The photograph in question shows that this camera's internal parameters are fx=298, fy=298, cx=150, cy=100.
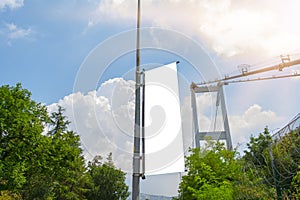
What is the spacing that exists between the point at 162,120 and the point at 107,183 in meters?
26.4

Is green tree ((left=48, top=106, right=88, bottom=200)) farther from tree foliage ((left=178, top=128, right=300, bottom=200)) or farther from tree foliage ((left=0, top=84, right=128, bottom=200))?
tree foliage ((left=178, top=128, right=300, bottom=200))

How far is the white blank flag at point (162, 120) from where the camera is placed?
6.67 meters

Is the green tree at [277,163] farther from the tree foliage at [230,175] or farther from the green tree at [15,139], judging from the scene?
the green tree at [15,139]

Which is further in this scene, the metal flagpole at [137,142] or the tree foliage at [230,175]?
the tree foliage at [230,175]

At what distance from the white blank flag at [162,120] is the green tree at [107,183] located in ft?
79.2

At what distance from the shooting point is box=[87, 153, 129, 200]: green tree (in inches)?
1266

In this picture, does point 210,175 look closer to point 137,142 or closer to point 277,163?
point 277,163

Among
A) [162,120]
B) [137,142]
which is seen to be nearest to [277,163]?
[162,120]

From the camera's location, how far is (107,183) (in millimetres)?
32750

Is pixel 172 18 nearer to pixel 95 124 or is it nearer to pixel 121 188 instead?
pixel 95 124

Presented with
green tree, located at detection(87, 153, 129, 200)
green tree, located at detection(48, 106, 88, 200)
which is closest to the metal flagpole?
green tree, located at detection(48, 106, 88, 200)

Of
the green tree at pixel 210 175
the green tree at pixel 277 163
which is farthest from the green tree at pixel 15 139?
the green tree at pixel 277 163

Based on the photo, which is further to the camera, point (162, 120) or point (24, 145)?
point (24, 145)

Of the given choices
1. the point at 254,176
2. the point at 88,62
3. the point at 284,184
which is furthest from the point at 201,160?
the point at 88,62
